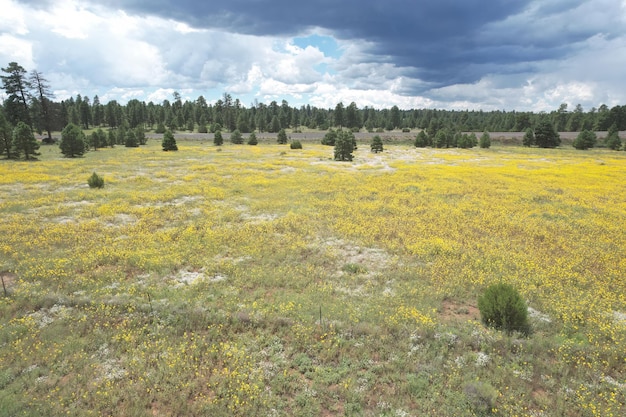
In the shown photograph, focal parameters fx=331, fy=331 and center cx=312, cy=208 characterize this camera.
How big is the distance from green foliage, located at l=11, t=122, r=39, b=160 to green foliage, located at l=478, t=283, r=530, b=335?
A: 199ft

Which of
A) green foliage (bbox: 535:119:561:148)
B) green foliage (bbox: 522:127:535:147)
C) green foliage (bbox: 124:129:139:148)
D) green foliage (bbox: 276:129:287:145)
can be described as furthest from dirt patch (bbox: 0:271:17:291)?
green foliage (bbox: 522:127:535:147)

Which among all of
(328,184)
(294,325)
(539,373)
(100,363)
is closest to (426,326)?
(539,373)

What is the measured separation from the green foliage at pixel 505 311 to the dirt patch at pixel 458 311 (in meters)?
0.61

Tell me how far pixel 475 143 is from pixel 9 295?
310 ft

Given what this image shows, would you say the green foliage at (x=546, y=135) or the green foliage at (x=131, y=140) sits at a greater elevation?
the green foliage at (x=546, y=135)

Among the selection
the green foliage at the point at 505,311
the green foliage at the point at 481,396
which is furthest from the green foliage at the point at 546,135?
the green foliage at the point at 481,396

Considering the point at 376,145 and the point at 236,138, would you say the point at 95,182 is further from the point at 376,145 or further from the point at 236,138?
the point at 236,138

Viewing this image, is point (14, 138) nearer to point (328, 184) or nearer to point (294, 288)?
point (328, 184)

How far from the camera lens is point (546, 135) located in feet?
273

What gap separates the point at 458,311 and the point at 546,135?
3596 inches

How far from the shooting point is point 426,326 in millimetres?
11086

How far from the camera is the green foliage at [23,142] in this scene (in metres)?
46.9

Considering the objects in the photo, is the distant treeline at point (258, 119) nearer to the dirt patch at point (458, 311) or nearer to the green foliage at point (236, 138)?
the green foliage at point (236, 138)

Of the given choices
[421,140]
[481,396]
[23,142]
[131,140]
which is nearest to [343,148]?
[421,140]
